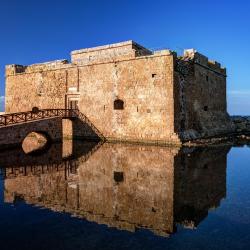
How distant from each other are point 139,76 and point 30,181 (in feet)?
39.7

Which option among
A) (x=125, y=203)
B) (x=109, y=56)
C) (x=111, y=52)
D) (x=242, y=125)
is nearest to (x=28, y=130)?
(x=109, y=56)

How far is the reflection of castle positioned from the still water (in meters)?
0.02

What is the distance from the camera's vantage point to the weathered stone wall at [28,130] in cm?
1702

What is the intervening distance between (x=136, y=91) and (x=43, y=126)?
6622mm

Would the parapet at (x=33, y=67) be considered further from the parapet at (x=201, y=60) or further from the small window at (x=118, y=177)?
the small window at (x=118, y=177)

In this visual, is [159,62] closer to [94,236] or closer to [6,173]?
[6,173]

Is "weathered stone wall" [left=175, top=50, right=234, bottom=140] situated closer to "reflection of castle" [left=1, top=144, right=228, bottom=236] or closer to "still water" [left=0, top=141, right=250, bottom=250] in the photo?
"reflection of castle" [left=1, top=144, right=228, bottom=236]

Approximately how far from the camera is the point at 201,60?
74.8 ft

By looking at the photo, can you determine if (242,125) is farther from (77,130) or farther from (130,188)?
(130,188)

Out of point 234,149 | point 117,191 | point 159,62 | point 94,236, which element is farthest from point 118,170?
point 159,62

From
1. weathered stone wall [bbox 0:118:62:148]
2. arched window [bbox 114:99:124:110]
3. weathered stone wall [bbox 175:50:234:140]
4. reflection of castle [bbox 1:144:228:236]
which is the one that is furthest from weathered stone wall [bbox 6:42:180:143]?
reflection of castle [bbox 1:144:228:236]

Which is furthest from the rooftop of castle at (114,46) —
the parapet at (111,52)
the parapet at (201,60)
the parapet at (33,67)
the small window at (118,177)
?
the small window at (118,177)

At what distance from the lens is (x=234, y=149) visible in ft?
57.3

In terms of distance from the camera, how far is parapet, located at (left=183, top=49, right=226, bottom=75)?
846 inches
